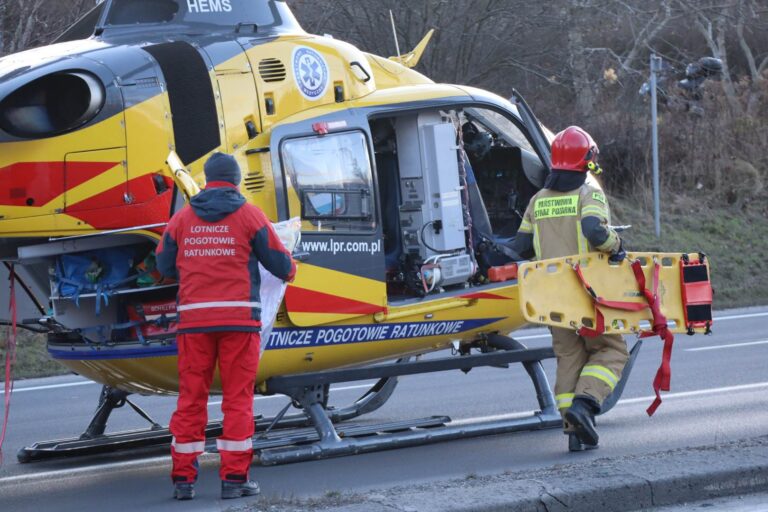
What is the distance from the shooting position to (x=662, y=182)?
23.2m

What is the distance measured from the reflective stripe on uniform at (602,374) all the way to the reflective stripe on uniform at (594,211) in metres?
0.94

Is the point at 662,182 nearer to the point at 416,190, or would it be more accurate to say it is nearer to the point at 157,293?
the point at 416,190

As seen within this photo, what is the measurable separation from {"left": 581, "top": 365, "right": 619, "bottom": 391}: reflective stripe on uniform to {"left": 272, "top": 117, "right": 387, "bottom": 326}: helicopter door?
4.58ft

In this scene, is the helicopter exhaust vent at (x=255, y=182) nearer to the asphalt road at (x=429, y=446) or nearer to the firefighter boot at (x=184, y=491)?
the asphalt road at (x=429, y=446)

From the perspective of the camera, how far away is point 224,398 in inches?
261

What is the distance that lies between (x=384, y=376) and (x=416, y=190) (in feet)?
4.31

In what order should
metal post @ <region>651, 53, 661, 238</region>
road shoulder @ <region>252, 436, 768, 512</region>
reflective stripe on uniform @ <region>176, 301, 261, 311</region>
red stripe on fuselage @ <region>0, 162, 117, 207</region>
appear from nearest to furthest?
road shoulder @ <region>252, 436, 768, 512</region>
reflective stripe on uniform @ <region>176, 301, 261, 311</region>
red stripe on fuselage @ <region>0, 162, 117, 207</region>
metal post @ <region>651, 53, 661, 238</region>

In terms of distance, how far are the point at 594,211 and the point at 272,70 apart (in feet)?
7.30

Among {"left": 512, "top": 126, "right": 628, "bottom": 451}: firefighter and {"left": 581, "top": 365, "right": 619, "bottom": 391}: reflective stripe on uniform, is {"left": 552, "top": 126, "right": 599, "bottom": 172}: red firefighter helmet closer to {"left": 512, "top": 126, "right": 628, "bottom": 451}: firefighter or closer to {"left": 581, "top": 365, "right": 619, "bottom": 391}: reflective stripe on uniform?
{"left": 512, "top": 126, "right": 628, "bottom": 451}: firefighter

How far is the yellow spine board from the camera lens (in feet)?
24.7

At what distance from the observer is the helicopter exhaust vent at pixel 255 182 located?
24.9 feet

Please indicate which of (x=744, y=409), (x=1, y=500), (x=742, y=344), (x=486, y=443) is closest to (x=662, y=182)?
(x=742, y=344)

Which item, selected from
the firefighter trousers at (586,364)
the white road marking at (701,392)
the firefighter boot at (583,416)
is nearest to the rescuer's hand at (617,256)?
the firefighter trousers at (586,364)

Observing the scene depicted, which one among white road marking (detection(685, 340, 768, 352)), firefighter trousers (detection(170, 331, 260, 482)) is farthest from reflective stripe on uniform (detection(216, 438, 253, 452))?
white road marking (detection(685, 340, 768, 352))
